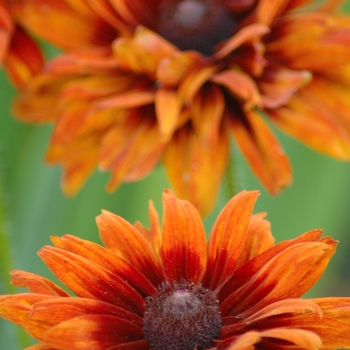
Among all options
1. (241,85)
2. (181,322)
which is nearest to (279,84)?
(241,85)

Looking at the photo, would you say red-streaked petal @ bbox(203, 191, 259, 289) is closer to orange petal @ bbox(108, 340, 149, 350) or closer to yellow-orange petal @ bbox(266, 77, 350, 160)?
orange petal @ bbox(108, 340, 149, 350)

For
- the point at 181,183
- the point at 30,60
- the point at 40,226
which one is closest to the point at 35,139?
the point at 40,226

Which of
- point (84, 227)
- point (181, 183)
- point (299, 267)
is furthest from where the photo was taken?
point (84, 227)

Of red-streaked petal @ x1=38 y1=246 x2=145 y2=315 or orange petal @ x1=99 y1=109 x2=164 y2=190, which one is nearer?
red-streaked petal @ x1=38 y1=246 x2=145 y2=315

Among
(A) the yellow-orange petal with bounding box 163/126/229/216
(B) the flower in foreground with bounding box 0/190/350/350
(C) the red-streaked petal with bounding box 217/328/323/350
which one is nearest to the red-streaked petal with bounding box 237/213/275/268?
(B) the flower in foreground with bounding box 0/190/350/350

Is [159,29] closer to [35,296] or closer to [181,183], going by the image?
[181,183]

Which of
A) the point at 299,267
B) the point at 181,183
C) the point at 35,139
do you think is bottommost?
→ the point at 299,267
